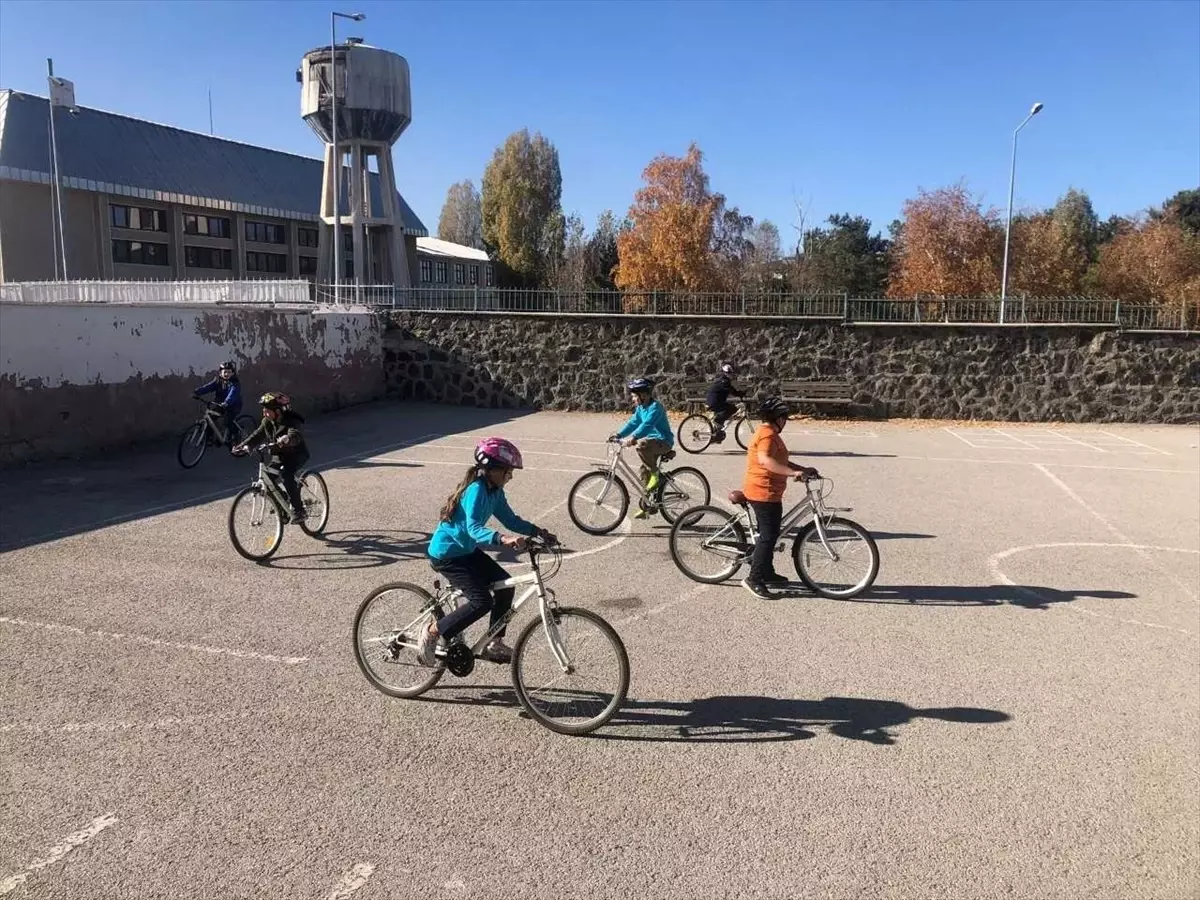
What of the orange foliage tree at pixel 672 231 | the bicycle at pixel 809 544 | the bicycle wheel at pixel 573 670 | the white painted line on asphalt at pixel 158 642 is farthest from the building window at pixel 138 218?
the bicycle wheel at pixel 573 670

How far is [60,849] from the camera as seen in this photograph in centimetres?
356

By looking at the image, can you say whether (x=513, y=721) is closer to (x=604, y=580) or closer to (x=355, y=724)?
(x=355, y=724)

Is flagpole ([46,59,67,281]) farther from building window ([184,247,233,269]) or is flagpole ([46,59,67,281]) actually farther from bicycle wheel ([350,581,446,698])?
bicycle wheel ([350,581,446,698])

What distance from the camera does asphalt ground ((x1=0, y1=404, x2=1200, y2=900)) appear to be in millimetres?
3520

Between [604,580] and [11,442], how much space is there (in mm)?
9586

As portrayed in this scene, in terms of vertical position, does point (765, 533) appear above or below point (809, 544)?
above

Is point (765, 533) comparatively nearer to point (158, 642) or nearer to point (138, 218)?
point (158, 642)

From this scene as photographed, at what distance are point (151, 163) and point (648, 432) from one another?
134 feet

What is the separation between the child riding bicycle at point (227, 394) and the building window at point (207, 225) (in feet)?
116

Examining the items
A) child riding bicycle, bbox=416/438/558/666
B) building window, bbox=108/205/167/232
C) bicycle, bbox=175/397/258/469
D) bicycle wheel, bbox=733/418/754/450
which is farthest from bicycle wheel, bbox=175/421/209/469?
building window, bbox=108/205/167/232

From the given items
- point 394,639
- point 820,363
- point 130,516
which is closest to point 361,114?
point 820,363

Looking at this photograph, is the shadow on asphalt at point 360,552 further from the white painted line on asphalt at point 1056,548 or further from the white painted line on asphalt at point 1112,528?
the white painted line on asphalt at point 1112,528

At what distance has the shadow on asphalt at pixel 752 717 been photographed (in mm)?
4695

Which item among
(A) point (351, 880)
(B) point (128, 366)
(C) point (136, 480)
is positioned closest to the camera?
(A) point (351, 880)
